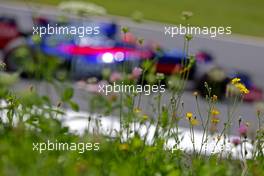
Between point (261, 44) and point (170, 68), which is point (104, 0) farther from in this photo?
point (170, 68)

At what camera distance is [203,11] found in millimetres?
23266

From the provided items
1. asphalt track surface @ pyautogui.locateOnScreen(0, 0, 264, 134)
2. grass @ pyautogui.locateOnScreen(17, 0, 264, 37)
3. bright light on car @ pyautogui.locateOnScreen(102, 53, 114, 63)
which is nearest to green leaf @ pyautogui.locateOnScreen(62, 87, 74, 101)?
bright light on car @ pyautogui.locateOnScreen(102, 53, 114, 63)

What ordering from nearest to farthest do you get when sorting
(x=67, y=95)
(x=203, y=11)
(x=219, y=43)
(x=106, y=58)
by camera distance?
(x=67, y=95) → (x=106, y=58) → (x=219, y=43) → (x=203, y=11)

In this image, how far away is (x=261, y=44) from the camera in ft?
69.5

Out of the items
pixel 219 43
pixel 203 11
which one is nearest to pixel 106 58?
pixel 219 43

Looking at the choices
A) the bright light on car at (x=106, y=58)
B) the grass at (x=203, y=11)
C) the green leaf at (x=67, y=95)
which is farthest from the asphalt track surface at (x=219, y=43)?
the green leaf at (x=67, y=95)

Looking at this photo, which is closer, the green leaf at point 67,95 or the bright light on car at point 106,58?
the green leaf at point 67,95

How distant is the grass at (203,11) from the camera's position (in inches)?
872

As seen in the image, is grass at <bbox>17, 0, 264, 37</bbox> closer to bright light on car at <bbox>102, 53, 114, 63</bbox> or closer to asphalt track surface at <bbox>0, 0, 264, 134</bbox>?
asphalt track surface at <bbox>0, 0, 264, 134</bbox>

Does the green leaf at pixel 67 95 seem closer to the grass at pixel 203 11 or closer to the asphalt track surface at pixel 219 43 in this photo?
the asphalt track surface at pixel 219 43

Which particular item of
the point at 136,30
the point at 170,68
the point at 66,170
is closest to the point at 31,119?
the point at 66,170

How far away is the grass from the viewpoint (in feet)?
72.7

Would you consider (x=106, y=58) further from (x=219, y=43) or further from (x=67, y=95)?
(x=219, y=43)

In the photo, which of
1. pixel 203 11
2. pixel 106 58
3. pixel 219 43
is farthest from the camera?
pixel 203 11
